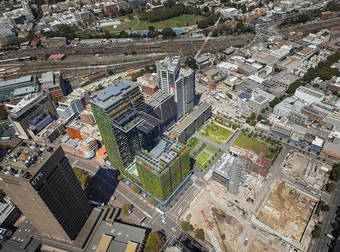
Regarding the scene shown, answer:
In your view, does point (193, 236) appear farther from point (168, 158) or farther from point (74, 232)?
point (74, 232)

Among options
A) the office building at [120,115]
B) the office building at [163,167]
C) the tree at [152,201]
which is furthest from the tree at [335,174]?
the office building at [120,115]

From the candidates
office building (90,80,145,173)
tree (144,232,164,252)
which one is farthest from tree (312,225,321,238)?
office building (90,80,145,173)

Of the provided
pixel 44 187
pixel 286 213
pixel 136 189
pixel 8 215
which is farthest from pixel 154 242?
pixel 8 215

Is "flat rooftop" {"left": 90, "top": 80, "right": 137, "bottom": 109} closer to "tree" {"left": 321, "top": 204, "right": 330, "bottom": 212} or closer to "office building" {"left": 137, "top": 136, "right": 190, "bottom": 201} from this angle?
"office building" {"left": 137, "top": 136, "right": 190, "bottom": 201}

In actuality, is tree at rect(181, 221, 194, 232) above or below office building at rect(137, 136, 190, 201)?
below

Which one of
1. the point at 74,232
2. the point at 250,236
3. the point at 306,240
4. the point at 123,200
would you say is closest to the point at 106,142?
the point at 123,200

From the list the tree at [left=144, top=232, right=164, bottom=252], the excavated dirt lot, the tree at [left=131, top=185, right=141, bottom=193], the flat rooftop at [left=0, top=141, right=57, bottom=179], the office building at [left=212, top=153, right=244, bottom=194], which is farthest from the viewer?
the tree at [left=131, top=185, right=141, bottom=193]

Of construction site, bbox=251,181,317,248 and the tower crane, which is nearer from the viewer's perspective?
the tower crane

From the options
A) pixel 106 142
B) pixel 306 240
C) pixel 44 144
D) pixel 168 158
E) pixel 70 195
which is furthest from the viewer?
pixel 106 142
